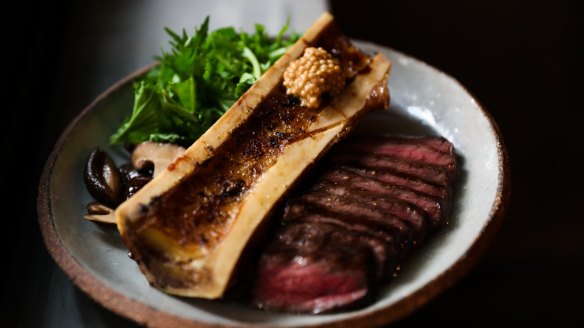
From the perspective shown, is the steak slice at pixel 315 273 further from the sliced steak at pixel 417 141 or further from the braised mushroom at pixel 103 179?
the braised mushroom at pixel 103 179

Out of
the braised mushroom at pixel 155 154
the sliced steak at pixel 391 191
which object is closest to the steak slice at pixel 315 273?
the sliced steak at pixel 391 191

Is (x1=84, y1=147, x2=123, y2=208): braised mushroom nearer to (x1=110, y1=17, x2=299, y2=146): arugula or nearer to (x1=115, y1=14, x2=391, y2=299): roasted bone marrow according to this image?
(x1=110, y1=17, x2=299, y2=146): arugula

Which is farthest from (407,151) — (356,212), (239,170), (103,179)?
(103,179)

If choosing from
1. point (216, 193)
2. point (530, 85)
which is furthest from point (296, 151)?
point (530, 85)

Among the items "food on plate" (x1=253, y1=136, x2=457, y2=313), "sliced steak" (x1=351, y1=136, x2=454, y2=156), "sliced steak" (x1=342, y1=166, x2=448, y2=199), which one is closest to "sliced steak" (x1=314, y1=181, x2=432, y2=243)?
"food on plate" (x1=253, y1=136, x2=457, y2=313)

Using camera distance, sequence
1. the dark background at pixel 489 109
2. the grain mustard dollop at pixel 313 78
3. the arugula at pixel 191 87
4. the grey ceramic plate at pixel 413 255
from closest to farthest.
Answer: the grey ceramic plate at pixel 413 255, the grain mustard dollop at pixel 313 78, the dark background at pixel 489 109, the arugula at pixel 191 87

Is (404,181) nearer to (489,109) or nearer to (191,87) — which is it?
(191,87)

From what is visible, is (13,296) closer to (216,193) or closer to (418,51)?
(216,193)

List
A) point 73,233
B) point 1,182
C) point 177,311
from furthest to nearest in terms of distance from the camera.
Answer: point 1,182
point 73,233
point 177,311
